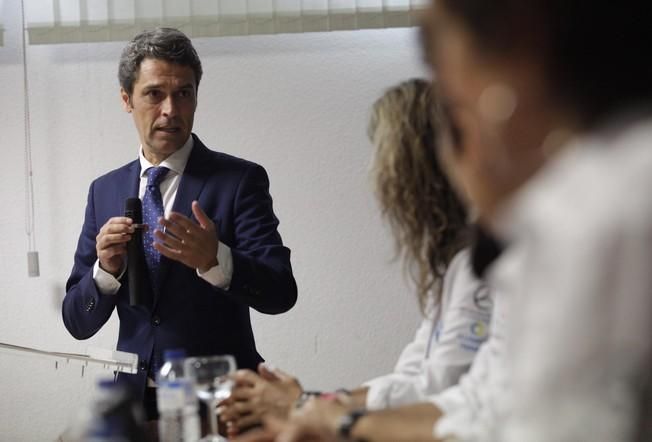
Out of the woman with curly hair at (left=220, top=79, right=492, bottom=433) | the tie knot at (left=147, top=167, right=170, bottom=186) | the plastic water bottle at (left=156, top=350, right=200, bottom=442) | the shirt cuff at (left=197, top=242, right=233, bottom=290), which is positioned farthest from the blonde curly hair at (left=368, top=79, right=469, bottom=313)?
the tie knot at (left=147, top=167, right=170, bottom=186)

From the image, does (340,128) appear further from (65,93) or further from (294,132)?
(65,93)

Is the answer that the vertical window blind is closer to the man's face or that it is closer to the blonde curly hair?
the man's face

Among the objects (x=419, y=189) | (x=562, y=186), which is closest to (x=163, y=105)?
(x=419, y=189)

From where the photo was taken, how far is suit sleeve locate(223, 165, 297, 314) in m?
2.66

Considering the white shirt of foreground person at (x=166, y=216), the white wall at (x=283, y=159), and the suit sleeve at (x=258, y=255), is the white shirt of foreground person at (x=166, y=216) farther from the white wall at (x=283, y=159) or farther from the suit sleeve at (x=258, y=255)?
the white wall at (x=283, y=159)

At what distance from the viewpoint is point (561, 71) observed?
80cm

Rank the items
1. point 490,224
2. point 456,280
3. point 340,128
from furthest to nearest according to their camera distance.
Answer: point 340,128 → point 456,280 → point 490,224

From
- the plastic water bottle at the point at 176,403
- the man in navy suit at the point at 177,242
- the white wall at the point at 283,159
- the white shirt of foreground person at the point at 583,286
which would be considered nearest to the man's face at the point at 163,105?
the man in navy suit at the point at 177,242

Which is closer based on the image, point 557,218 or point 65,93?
point 557,218

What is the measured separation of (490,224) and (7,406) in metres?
4.10

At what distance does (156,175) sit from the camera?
9.54 feet

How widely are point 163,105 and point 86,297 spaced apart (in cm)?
63

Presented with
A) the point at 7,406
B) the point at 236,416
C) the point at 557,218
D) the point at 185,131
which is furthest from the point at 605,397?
the point at 7,406

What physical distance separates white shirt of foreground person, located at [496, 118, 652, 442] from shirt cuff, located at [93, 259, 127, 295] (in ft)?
6.90
